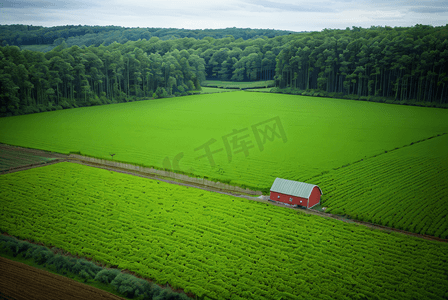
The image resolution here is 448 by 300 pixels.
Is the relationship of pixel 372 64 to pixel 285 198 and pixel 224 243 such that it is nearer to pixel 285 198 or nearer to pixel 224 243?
pixel 285 198

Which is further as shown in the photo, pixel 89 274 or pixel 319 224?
pixel 319 224

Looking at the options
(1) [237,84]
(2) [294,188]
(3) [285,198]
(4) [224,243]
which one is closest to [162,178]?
(3) [285,198]

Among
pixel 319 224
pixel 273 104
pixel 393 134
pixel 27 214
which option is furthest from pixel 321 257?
pixel 273 104

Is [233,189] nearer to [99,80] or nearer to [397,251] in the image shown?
[397,251]

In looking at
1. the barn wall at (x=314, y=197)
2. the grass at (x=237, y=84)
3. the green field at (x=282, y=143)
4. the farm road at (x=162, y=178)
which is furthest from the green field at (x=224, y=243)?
the grass at (x=237, y=84)

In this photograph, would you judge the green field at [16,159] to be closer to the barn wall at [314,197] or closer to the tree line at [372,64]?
the barn wall at [314,197]

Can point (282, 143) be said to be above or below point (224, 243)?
above
